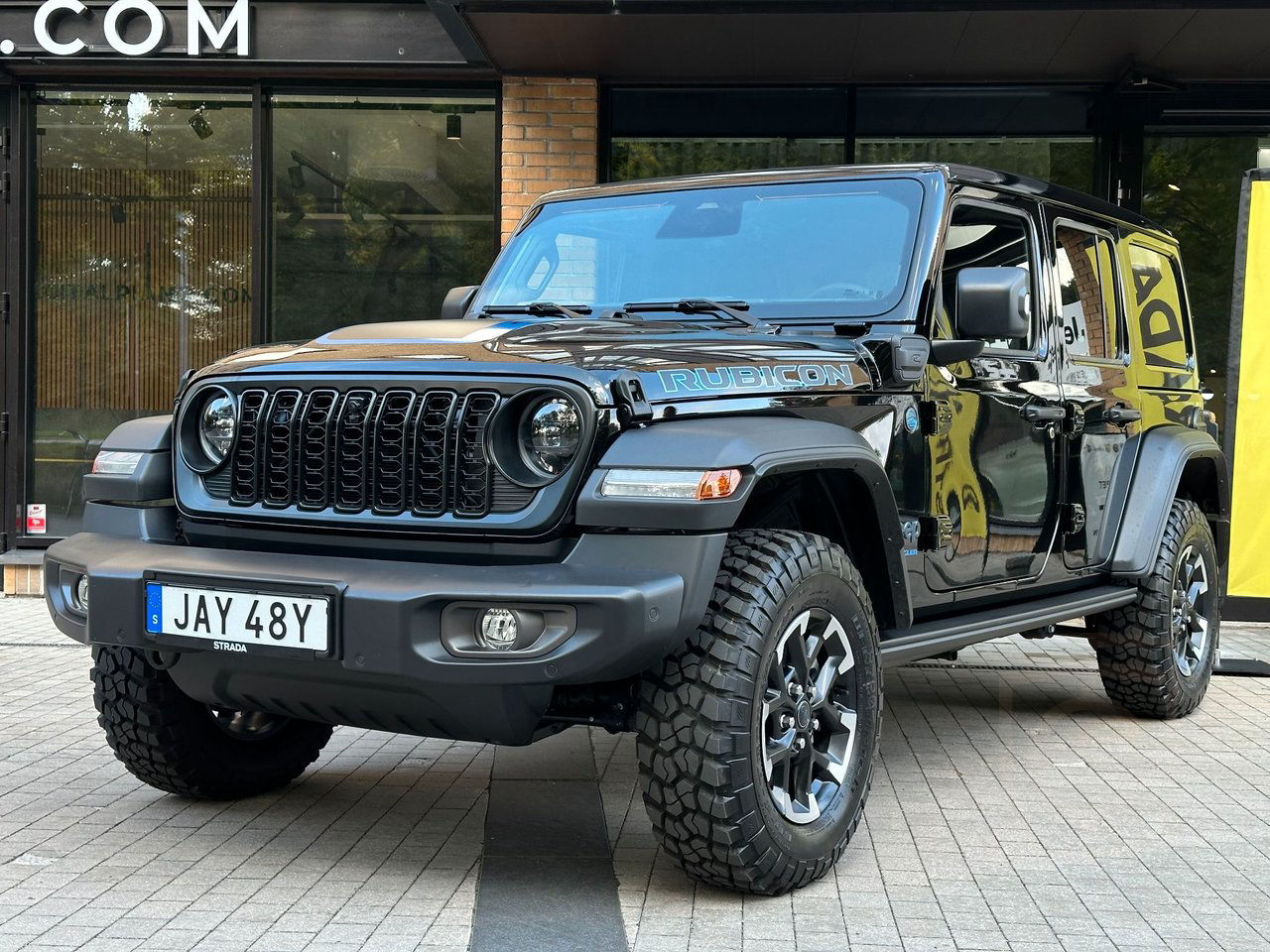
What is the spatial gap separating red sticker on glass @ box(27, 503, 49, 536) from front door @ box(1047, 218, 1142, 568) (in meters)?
7.05

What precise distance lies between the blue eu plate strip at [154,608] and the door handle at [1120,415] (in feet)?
11.8

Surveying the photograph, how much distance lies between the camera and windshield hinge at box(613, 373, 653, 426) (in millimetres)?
3357

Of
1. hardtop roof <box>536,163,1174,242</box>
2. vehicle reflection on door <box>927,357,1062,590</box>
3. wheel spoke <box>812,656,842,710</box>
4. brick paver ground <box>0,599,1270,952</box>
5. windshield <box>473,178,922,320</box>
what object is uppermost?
hardtop roof <box>536,163,1174,242</box>

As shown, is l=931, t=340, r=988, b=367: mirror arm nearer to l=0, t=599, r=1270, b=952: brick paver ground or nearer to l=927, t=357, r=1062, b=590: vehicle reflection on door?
l=927, t=357, r=1062, b=590: vehicle reflection on door

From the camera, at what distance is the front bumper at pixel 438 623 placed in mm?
3154

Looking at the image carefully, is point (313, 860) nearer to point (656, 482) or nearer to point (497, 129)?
point (656, 482)

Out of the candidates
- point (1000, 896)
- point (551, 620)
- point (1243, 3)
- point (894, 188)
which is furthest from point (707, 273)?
point (1243, 3)

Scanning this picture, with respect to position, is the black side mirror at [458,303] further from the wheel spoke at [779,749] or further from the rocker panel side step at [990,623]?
the wheel spoke at [779,749]

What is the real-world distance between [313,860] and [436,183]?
21.4 feet

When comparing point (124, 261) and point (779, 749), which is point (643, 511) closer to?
point (779, 749)

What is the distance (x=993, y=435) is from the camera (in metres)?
4.75

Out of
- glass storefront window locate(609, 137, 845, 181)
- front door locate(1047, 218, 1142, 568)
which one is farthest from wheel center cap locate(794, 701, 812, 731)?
glass storefront window locate(609, 137, 845, 181)

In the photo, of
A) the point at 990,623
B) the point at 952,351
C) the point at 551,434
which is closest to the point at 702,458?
the point at 551,434

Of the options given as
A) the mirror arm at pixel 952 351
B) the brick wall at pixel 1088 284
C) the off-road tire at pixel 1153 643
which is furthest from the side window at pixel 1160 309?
the mirror arm at pixel 952 351
